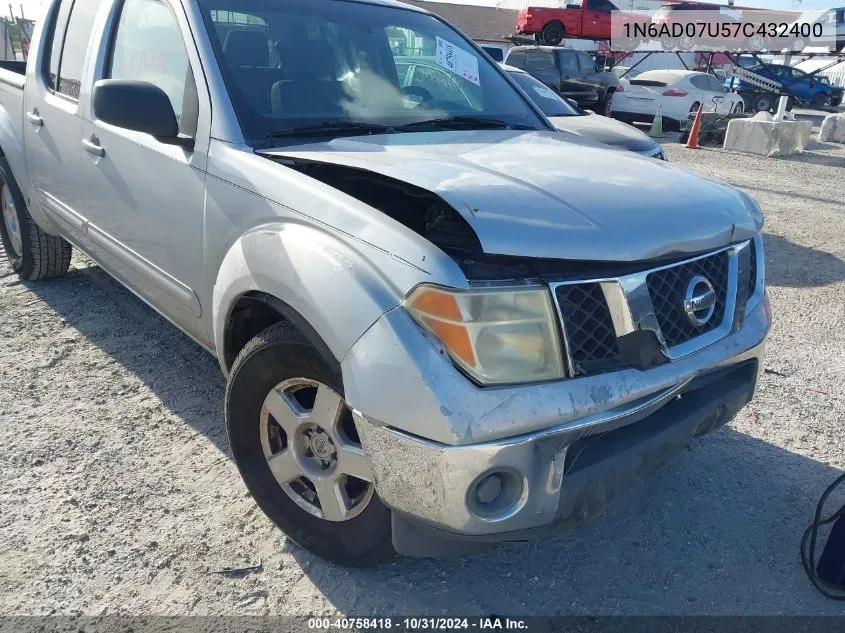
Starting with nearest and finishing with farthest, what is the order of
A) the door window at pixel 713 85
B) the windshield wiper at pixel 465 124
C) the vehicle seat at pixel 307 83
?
1. the vehicle seat at pixel 307 83
2. the windshield wiper at pixel 465 124
3. the door window at pixel 713 85

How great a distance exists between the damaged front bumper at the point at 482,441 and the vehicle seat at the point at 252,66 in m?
1.27

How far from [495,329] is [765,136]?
43.9ft

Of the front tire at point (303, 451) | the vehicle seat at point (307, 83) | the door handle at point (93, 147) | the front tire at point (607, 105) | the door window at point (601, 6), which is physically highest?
the door window at point (601, 6)

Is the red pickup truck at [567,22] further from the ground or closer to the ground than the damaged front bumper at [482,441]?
further from the ground

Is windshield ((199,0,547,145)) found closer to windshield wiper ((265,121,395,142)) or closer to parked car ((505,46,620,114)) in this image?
windshield wiper ((265,121,395,142))

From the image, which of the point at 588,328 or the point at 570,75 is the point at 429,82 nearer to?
the point at 588,328

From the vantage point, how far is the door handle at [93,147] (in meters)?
3.08

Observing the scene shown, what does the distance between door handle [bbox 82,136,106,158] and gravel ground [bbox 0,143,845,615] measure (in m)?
1.13

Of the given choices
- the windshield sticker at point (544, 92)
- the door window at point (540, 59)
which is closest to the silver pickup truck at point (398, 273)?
the windshield sticker at point (544, 92)

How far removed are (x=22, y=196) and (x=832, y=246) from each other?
700 cm

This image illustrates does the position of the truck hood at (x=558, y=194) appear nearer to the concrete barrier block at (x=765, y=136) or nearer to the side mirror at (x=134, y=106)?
the side mirror at (x=134, y=106)

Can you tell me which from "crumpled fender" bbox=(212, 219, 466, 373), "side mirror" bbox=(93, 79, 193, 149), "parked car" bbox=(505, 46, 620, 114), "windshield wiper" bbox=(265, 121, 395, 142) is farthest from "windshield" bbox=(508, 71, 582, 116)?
"parked car" bbox=(505, 46, 620, 114)

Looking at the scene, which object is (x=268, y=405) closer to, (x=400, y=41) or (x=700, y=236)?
(x=700, y=236)

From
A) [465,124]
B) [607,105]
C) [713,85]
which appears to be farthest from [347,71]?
[713,85]
